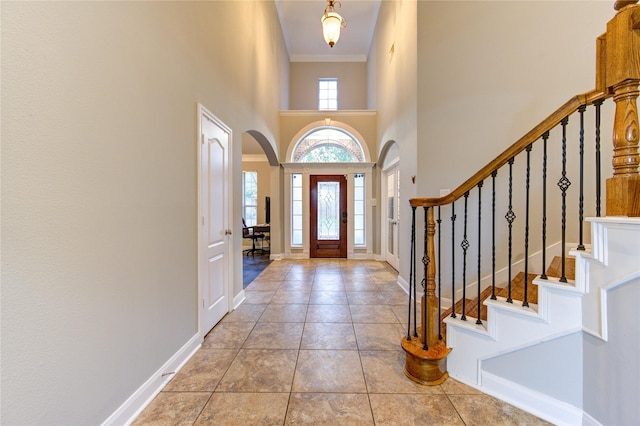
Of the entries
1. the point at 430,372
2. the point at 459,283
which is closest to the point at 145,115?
the point at 430,372

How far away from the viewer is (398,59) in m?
4.05

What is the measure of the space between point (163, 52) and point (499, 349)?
305 centimetres

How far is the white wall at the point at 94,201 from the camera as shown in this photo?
0.99 meters

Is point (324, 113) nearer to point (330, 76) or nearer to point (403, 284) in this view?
point (330, 76)

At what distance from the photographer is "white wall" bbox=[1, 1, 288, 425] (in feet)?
3.24

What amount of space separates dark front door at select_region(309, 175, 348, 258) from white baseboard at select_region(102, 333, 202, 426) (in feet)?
13.3

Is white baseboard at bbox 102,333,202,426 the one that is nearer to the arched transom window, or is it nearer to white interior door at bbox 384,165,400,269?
white interior door at bbox 384,165,400,269

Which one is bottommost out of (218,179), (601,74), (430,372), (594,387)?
(430,372)

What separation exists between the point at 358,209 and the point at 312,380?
4514 millimetres

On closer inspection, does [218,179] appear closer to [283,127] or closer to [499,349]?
[499,349]

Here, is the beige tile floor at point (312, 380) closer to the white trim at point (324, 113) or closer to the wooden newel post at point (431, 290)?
the wooden newel post at point (431, 290)

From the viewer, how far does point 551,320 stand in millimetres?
1480

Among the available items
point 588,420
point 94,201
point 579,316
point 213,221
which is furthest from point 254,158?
point 588,420

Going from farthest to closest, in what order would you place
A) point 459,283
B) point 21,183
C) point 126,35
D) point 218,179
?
point 459,283
point 218,179
point 126,35
point 21,183
